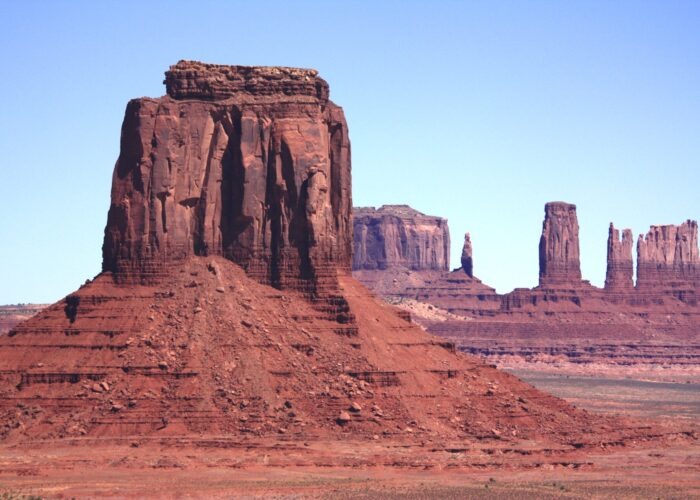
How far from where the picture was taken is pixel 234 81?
9794 centimetres

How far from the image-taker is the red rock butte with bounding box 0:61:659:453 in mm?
89625

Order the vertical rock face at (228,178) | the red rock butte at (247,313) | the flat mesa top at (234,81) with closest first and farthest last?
the red rock butte at (247,313)
the vertical rock face at (228,178)
the flat mesa top at (234,81)

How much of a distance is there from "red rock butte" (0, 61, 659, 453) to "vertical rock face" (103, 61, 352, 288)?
68mm

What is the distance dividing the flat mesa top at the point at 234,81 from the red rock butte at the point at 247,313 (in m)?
0.08

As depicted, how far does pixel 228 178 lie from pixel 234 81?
15.3ft

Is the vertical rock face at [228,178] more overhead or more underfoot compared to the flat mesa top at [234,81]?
more underfoot

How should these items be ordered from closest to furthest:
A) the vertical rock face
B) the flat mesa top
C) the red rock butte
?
1. the red rock butte
2. the vertical rock face
3. the flat mesa top

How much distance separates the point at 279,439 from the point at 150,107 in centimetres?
1867

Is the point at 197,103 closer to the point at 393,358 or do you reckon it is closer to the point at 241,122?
the point at 241,122

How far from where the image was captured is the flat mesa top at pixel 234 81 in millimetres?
97625

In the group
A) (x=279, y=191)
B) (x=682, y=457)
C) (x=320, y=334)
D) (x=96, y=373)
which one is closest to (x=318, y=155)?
(x=279, y=191)

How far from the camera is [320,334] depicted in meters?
94.5

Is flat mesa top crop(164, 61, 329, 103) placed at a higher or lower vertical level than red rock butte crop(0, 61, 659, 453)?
higher

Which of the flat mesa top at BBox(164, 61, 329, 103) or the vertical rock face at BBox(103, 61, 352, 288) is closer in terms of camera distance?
the vertical rock face at BBox(103, 61, 352, 288)
